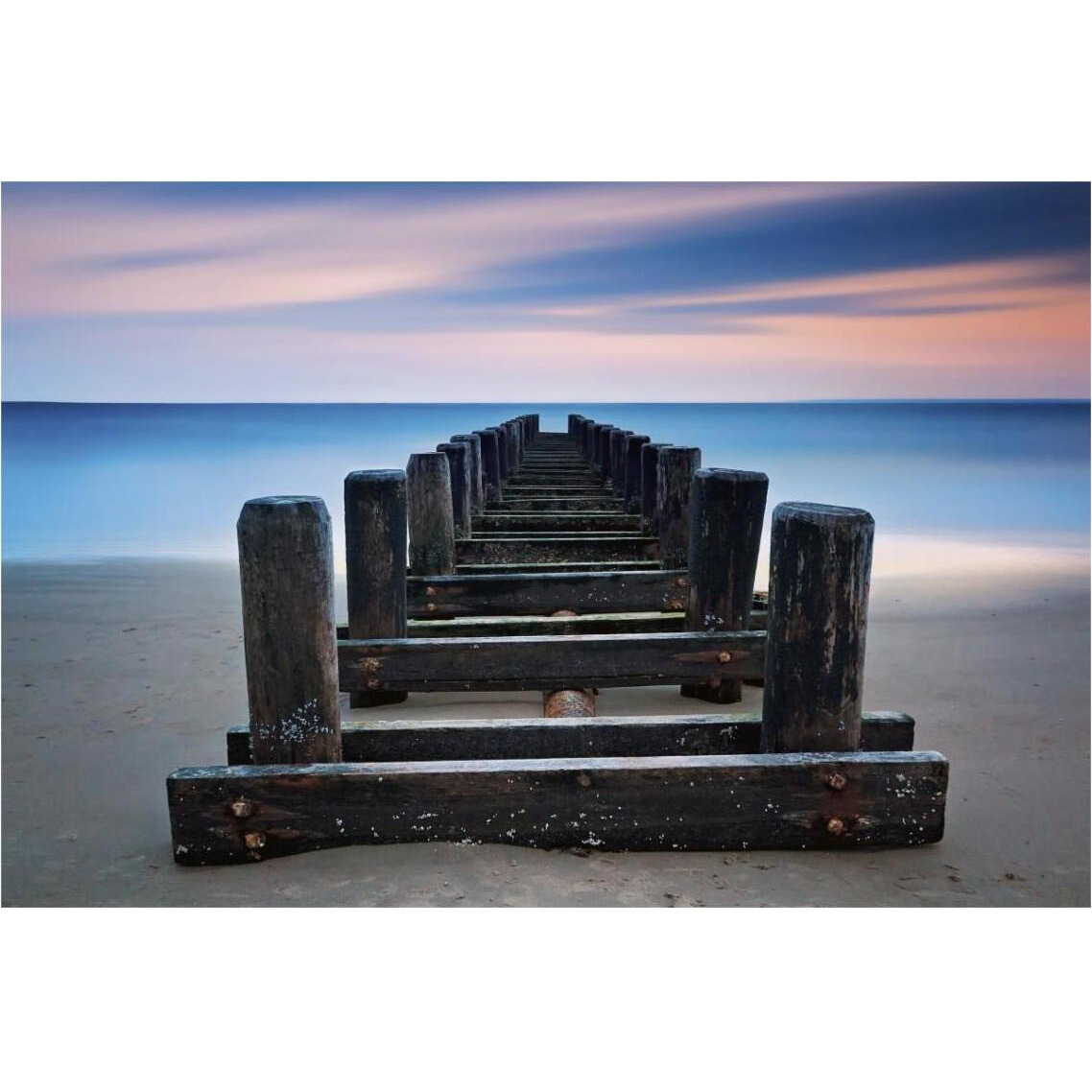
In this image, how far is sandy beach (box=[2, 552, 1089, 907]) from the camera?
270 cm

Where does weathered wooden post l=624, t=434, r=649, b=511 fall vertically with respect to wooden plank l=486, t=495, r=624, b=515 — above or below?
above

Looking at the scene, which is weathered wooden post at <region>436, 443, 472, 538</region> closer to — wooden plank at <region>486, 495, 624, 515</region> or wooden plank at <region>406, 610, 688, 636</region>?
wooden plank at <region>486, 495, 624, 515</region>

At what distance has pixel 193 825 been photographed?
2.76 m

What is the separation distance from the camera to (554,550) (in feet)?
21.4

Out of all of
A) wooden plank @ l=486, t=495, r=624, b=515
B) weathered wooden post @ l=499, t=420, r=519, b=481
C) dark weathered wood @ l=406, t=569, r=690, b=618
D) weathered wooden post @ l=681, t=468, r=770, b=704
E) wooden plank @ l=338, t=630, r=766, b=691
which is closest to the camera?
wooden plank @ l=338, t=630, r=766, b=691

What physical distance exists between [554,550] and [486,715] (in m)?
1.89

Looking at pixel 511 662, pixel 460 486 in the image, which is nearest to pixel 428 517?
pixel 460 486

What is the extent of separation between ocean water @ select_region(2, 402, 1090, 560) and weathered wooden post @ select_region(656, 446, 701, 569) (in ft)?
27.2

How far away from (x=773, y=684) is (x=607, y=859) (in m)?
0.71

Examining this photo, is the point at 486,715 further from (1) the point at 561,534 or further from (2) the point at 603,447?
(2) the point at 603,447

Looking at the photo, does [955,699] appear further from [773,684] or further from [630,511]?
[630,511]

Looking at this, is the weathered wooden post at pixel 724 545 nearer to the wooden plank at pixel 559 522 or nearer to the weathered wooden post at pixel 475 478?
the wooden plank at pixel 559 522

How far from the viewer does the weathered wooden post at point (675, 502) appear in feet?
19.1

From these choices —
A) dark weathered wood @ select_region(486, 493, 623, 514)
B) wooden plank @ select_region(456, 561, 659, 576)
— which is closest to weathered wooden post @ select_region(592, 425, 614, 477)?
dark weathered wood @ select_region(486, 493, 623, 514)
